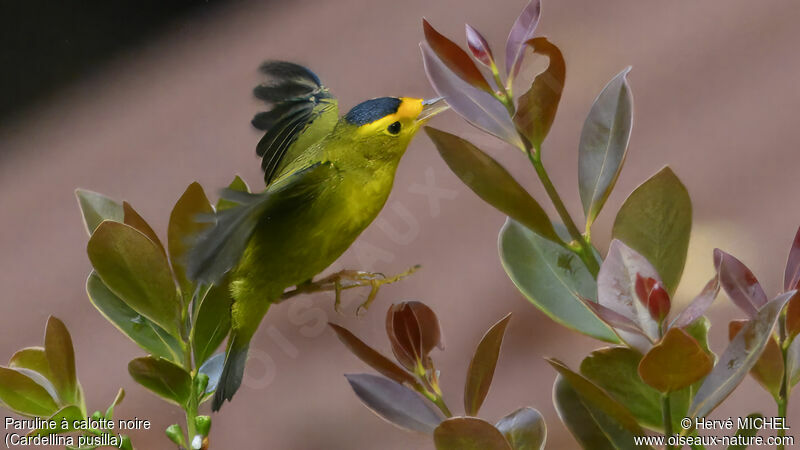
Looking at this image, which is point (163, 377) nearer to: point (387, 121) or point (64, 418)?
point (64, 418)

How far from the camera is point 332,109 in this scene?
0.52 meters

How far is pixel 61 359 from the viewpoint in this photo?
0.40 metres

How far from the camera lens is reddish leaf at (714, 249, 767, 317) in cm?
31

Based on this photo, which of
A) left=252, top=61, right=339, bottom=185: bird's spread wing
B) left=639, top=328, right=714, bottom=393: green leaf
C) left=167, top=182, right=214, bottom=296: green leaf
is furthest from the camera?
left=252, top=61, right=339, bottom=185: bird's spread wing

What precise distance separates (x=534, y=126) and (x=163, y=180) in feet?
2.35

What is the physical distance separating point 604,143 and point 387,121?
137mm

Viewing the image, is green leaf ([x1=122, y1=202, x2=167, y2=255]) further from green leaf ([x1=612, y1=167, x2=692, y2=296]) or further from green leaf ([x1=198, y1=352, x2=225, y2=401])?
green leaf ([x1=612, y1=167, x2=692, y2=296])

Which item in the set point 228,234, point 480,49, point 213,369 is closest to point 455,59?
point 480,49

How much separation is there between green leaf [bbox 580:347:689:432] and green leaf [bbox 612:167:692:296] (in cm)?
3

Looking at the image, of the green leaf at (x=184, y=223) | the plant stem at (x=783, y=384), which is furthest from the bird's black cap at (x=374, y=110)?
the plant stem at (x=783, y=384)

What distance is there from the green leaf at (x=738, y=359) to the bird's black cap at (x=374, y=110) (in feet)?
→ 0.69

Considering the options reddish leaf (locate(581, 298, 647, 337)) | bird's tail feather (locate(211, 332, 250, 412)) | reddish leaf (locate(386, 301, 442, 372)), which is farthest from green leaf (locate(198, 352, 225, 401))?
Answer: reddish leaf (locate(581, 298, 647, 337))

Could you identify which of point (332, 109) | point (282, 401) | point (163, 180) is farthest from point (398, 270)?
point (163, 180)

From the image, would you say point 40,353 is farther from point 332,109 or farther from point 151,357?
point 332,109
